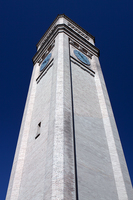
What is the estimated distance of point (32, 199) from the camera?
953cm

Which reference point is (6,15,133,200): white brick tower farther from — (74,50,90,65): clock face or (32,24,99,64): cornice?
(32,24,99,64): cornice

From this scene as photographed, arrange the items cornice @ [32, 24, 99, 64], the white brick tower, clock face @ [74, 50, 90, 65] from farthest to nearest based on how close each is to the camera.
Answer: cornice @ [32, 24, 99, 64] → clock face @ [74, 50, 90, 65] → the white brick tower

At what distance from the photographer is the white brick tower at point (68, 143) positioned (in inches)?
348

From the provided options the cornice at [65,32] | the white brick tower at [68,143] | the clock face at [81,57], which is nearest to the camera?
the white brick tower at [68,143]

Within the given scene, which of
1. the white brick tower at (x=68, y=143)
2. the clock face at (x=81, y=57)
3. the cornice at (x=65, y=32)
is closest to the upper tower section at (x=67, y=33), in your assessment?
the cornice at (x=65, y=32)

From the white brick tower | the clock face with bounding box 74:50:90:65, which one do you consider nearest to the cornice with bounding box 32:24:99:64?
the clock face with bounding box 74:50:90:65

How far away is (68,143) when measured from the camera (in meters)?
9.52

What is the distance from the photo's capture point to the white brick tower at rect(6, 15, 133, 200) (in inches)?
348

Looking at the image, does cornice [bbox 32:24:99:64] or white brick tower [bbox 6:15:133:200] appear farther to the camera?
cornice [bbox 32:24:99:64]

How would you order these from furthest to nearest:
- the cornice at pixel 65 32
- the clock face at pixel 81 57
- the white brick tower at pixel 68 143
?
the cornice at pixel 65 32, the clock face at pixel 81 57, the white brick tower at pixel 68 143

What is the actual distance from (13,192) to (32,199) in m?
2.03

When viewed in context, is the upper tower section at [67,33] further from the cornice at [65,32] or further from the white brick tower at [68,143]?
the white brick tower at [68,143]

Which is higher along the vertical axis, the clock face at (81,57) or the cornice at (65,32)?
the cornice at (65,32)

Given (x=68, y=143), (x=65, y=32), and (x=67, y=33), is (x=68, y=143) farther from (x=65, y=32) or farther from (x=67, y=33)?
(x=67, y=33)
